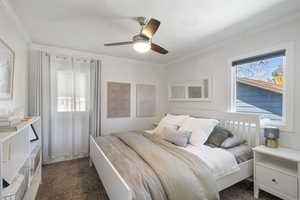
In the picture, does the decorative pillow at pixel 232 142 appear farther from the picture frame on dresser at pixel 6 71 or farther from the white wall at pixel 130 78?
the picture frame on dresser at pixel 6 71

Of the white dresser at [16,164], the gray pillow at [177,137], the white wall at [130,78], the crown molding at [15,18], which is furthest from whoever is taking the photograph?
the white wall at [130,78]

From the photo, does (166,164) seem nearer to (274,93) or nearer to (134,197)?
(134,197)

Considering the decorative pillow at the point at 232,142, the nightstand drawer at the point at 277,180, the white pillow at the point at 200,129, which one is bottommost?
the nightstand drawer at the point at 277,180

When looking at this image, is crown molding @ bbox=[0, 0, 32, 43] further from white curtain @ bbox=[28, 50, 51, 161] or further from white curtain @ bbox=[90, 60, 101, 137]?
white curtain @ bbox=[90, 60, 101, 137]

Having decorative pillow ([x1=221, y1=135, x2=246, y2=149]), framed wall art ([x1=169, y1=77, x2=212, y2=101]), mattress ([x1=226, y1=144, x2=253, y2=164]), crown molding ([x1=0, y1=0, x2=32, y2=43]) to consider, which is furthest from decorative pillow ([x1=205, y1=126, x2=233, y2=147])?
crown molding ([x1=0, y1=0, x2=32, y2=43])

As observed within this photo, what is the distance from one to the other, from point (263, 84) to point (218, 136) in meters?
1.15

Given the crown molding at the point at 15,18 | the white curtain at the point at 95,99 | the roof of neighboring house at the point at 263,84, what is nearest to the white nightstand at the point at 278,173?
the roof of neighboring house at the point at 263,84

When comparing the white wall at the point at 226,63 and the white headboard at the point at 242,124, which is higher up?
the white wall at the point at 226,63

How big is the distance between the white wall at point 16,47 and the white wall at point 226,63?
3368 millimetres

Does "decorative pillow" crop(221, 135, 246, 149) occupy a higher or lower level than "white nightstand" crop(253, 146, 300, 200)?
higher

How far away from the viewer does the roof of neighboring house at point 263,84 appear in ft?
7.25

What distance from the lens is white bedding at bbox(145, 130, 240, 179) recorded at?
1.80 meters

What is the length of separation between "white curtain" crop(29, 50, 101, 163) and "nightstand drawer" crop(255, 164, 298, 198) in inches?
125

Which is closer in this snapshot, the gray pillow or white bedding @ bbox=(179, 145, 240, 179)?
white bedding @ bbox=(179, 145, 240, 179)
